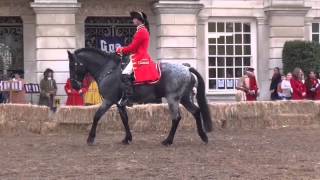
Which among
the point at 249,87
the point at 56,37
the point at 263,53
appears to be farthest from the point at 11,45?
the point at 249,87

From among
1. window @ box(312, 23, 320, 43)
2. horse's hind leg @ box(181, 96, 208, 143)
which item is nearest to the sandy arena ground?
horse's hind leg @ box(181, 96, 208, 143)

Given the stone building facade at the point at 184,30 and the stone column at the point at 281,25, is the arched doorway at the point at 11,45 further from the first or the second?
the stone column at the point at 281,25

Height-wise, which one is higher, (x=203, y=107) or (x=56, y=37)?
(x=56, y=37)

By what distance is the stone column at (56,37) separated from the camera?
22547mm

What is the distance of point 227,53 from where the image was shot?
24859mm

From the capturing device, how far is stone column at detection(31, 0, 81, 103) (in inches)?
888

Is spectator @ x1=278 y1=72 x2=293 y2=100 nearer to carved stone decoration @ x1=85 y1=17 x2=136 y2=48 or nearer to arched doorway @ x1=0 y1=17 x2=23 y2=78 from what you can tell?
carved stone decoration @ x1=85 y1=17 x2=136 y2=48

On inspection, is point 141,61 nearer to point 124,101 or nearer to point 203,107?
point 124,101

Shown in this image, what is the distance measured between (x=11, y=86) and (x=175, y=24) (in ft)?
18.9

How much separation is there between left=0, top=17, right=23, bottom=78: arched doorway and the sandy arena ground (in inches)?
398

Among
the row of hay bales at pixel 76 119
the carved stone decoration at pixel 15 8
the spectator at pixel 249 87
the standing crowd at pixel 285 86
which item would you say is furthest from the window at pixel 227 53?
the row of hay bales at pixel 76 119

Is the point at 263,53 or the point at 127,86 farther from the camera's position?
the point at 263,53

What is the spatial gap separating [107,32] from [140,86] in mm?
12803

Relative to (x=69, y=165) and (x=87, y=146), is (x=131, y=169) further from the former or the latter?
(x=87, y=146)
